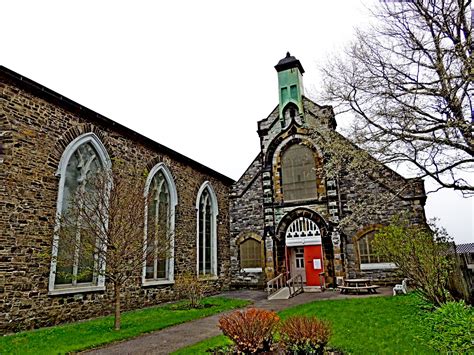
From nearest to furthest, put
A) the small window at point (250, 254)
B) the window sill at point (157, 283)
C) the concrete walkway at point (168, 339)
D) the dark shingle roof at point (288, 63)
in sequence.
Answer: the concrete walkway at point (168, 339) → the window sill at point (157, 283) → the small window at point (250, 254) → the dark shingle roof at point (288, 63)

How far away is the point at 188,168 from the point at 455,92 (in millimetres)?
11582

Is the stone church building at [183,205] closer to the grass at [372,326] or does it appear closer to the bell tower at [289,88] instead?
the bell tower at [289,88]

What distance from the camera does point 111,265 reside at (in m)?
9.17

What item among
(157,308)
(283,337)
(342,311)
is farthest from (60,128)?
(342,311)

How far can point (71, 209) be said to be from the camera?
33.8 feet

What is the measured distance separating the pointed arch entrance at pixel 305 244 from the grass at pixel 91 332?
23.0 feet

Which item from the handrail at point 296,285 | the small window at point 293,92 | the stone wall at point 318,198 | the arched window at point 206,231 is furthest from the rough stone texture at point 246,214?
the small window at point 293,92

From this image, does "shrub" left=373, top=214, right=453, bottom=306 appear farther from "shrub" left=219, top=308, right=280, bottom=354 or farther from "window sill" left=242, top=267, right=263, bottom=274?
"window sill" left=242, top=267, right=263, bottom=274

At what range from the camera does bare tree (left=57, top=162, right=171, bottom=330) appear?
921 centimetres

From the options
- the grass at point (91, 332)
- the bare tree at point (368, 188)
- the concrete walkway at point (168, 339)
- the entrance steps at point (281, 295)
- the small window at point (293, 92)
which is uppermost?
the small window at point (293, 92)

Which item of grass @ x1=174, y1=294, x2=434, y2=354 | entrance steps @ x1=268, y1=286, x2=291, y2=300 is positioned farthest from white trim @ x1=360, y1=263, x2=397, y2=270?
grass @ x1=174, y1=294, x2=434, y2=354

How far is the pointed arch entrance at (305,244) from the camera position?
17633 mm

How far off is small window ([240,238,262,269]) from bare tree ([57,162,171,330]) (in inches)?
383

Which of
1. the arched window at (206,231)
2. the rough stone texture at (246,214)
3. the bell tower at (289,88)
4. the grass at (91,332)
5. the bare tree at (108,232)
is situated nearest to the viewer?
the grass at (91,332)
